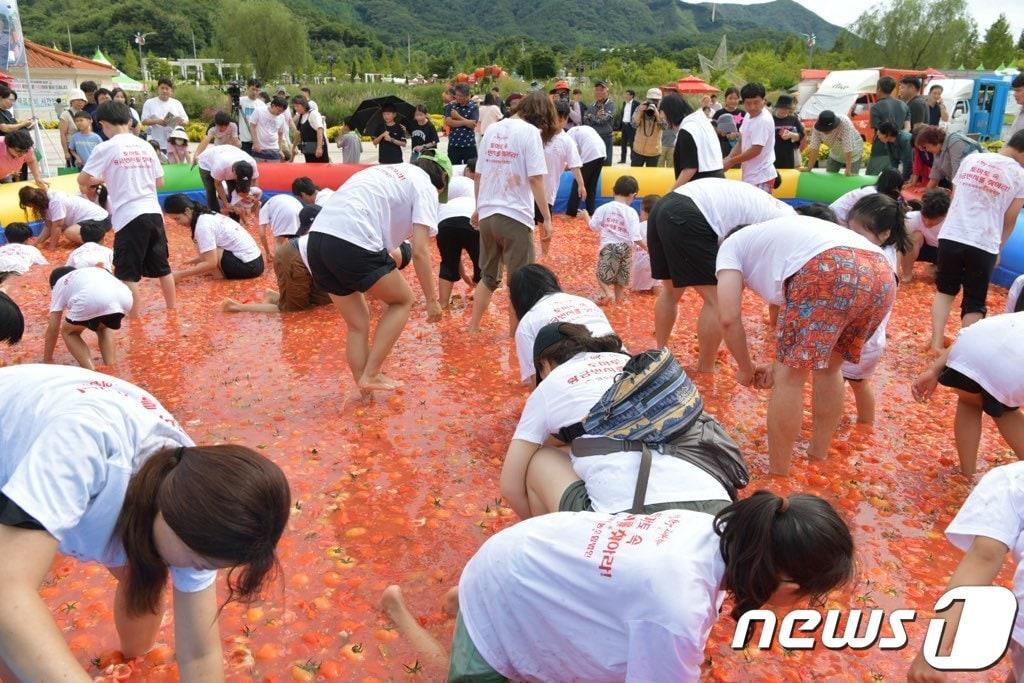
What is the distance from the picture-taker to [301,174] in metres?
11.9

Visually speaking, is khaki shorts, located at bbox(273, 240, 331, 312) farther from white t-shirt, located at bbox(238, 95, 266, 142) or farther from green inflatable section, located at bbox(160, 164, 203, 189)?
white t-shirt, located at bbox(238, 95, 266, 142)

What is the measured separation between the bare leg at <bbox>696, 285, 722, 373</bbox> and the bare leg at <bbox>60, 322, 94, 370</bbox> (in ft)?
14.9

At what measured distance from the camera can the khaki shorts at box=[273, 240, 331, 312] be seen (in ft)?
23.3

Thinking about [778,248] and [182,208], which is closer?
[778,248]

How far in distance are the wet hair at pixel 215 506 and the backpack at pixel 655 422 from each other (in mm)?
1173

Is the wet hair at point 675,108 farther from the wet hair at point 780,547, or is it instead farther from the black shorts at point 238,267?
the wet hair at point 780,547

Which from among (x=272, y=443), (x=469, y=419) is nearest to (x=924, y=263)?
(x=469, y=419)

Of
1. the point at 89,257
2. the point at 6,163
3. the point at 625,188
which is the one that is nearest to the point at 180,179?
the point at 6,163

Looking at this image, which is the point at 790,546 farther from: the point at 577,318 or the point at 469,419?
the point at 469,419

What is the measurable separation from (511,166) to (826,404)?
306 cm

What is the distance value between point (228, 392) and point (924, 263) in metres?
7.86

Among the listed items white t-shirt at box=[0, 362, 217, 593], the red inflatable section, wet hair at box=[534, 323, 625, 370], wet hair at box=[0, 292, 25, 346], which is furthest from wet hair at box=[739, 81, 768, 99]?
white t-shirt at box=[0, 362, 217, 593]

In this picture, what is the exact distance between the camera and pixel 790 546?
1751mm

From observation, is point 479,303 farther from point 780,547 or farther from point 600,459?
point 780,547
